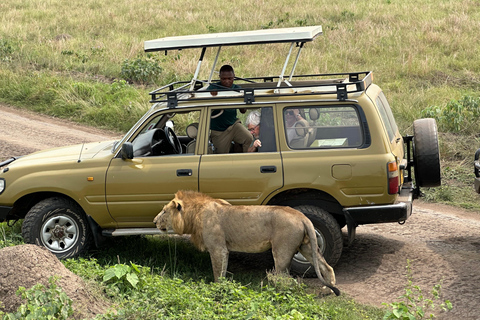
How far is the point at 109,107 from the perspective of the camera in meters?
14.3

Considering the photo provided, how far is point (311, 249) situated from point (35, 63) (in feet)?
44.6

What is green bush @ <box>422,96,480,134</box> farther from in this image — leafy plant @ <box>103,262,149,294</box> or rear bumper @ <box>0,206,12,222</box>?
rear bumper @ <box>0,206,12,222</box>

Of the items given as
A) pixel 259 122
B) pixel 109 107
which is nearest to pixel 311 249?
pixel 259 122

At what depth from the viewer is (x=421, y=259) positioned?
23.7 feet

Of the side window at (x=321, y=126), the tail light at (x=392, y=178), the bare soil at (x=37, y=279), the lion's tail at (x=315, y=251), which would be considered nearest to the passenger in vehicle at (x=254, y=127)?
the side window at (x=321, y=126)

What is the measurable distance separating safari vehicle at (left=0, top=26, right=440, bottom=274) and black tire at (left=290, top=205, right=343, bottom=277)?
0.01 metres

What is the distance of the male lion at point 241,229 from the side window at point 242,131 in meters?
0.76

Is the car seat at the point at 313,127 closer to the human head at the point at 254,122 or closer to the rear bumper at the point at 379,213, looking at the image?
the human head at the point at 254,122

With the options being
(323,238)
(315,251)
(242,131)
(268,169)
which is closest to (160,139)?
(242,131)

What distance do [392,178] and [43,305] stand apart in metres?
3.55

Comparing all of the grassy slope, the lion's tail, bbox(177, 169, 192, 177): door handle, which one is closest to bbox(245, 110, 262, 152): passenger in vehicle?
bbox(177, 169, 192, 177): door handle

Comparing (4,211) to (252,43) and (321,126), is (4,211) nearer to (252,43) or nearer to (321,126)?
(252,43)

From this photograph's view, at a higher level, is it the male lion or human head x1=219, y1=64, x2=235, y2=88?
human head x1=219, y1=64, x2=235, y2=88

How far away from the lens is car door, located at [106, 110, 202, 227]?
270 inches
